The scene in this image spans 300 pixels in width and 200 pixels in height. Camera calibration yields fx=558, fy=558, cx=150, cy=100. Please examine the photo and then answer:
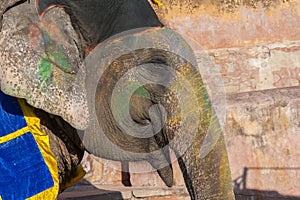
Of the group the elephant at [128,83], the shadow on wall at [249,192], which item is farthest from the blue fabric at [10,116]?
the shadow on wall at [249,192]

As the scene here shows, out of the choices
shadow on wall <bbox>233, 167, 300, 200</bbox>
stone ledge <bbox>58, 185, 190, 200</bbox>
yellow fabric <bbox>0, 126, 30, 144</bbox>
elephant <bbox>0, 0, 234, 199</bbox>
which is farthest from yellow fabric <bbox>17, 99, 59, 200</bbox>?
shadow on wall <bbox>233, 167, 300, 200</bbox>

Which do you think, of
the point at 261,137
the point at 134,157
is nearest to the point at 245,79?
the point at 261,137

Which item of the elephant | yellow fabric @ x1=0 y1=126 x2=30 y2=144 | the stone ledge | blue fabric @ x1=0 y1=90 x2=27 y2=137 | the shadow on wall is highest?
the elephant

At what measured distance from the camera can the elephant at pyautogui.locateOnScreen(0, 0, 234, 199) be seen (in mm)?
1074

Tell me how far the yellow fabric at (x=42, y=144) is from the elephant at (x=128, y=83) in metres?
0.17

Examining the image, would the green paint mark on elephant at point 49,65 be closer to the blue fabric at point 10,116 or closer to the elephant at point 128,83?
the elephant at point 128,83

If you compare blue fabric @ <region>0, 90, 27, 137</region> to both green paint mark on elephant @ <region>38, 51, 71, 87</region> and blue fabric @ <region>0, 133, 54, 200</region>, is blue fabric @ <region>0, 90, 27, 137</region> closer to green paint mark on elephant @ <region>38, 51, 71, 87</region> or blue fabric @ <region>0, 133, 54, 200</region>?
blue fabric @ <region>0, 133, 54, 200</region>

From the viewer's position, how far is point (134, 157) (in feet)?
4.52

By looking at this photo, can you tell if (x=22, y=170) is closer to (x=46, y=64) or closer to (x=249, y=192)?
(x=46, y=64)

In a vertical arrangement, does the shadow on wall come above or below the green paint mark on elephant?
below

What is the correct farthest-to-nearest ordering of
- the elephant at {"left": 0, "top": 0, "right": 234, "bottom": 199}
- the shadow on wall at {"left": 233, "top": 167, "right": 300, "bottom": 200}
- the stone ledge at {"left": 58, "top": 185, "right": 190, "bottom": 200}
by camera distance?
the shadow on wall at {"left": 233, "top": 167, "right": 300, "bottom": 200}
the stone ledge at {"left": 58, "top": 185, "right": 190, "bottom": 200}
the elephant at {"left": 0, "top": 0, "right": 234, "bottom": 199}

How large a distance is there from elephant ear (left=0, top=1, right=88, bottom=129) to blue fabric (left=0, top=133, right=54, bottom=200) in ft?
0.72

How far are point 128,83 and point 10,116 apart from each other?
1.20 ft

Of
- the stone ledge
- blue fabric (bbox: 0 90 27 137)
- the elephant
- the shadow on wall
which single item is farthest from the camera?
the shadow on wall
